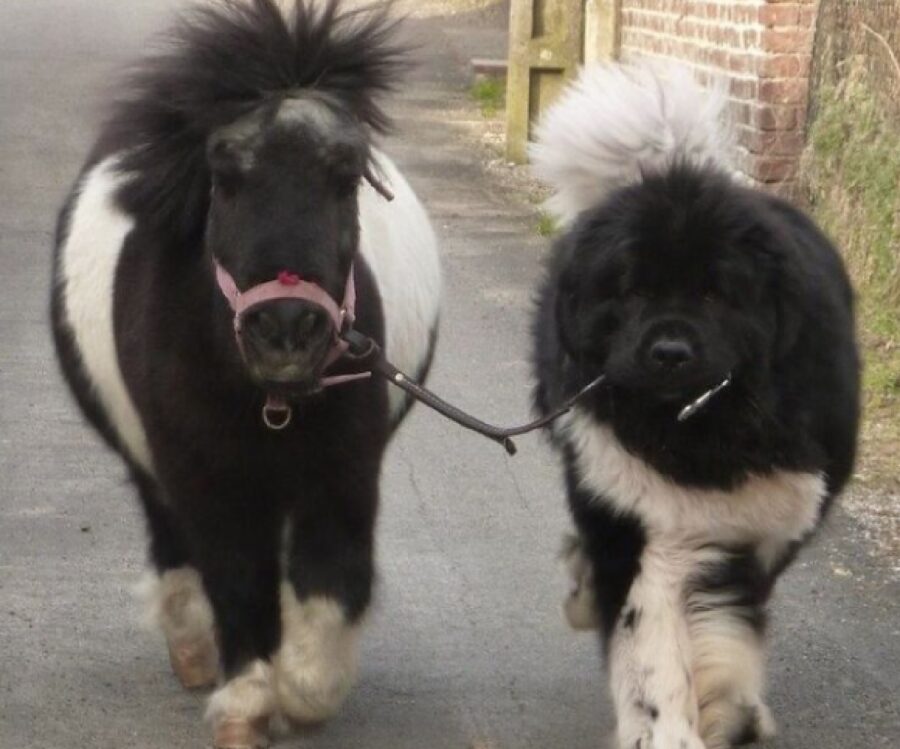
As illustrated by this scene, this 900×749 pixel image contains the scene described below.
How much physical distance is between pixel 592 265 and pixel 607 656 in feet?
3.22

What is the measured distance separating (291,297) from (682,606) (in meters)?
1.23

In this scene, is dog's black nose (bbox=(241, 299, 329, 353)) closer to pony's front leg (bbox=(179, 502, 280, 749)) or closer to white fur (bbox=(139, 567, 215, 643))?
pony's front leg (bbox=(179, 502, 280, 749))

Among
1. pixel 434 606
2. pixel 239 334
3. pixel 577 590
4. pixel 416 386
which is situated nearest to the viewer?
pixel 239 334

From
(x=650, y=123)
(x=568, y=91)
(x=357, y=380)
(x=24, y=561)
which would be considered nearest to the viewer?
(x=357, y=380)

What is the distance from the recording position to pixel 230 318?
4.82 meters

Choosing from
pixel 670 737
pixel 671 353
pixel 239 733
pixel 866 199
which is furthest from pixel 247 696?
pixel 866 199

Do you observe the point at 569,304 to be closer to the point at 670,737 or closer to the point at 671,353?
the point at 671,353

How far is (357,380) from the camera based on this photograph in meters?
5.05

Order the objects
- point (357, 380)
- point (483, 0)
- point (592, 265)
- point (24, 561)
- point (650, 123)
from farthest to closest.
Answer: point (483, 0), point (24, 561), point (650, 123), point (357, 380), point (592, 265)

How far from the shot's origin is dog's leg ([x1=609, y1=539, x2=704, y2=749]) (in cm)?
475

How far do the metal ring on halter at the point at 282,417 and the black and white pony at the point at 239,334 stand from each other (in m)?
0.02

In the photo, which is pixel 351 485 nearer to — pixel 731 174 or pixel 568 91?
pixel 731 174

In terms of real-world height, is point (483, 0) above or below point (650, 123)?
below

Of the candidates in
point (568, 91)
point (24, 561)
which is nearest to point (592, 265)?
point (568, 91)
